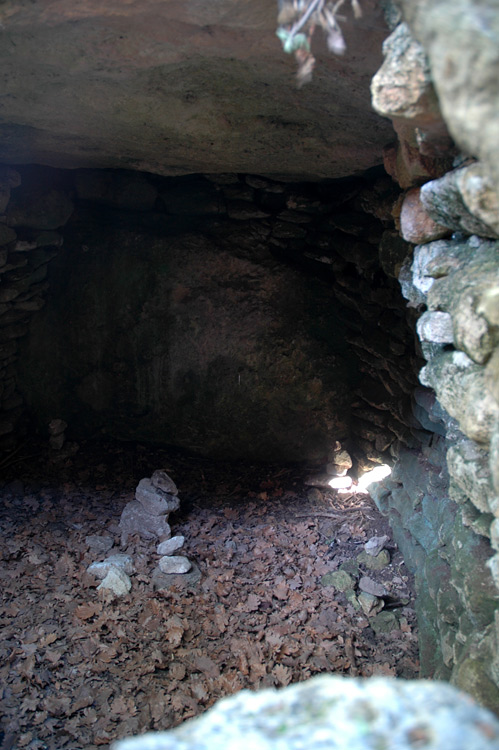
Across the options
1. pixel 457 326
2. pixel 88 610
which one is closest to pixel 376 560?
pixel 88 610

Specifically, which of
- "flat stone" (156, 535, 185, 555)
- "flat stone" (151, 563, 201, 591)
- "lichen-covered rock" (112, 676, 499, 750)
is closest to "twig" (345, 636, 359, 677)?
"flat stone" (151, 563, 201, 591)

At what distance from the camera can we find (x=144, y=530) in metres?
3.91

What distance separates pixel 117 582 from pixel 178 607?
41 cm

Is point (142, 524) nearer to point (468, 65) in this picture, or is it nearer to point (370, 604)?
point (370, 604)

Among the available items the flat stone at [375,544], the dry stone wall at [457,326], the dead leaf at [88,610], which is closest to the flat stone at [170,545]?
the dead leaf at [88,610]

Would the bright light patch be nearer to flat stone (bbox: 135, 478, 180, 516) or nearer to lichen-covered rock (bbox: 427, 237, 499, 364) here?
flat stone (bbox: 135, 478, 180, 516)

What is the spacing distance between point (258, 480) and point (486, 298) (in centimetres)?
343

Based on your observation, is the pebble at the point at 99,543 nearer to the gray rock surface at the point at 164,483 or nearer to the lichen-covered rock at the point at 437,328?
the gray rock surface at the point at 164,483

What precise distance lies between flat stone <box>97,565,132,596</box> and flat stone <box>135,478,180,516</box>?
1.97 feet

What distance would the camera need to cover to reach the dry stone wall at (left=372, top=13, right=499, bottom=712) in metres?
1.45

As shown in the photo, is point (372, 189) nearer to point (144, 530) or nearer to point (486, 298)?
point (486, 298)

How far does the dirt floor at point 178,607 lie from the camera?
267 cm

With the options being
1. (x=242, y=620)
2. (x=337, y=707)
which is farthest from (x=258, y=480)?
(x=337, y=707)

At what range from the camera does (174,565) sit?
140 inches
